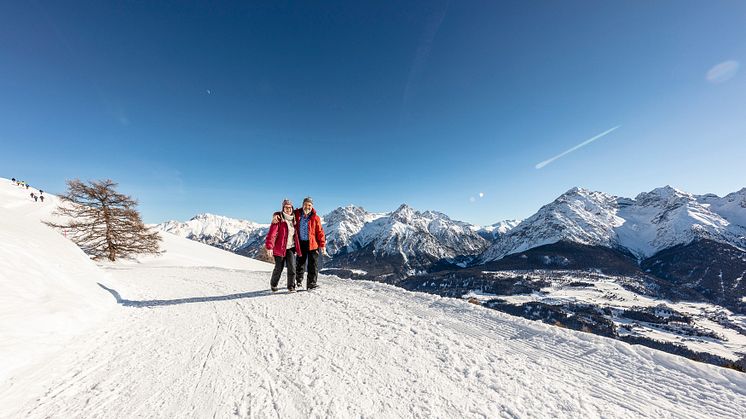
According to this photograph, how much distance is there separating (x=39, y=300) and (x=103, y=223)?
2180 cm

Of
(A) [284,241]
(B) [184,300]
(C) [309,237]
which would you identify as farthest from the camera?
(C) [309,237]

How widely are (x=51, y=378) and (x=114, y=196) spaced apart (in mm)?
25832

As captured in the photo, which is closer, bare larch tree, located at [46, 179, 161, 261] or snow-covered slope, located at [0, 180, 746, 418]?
snow-covered slope, located at [0, 180, 746, 418]

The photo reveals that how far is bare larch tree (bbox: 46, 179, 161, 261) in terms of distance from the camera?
862 inches

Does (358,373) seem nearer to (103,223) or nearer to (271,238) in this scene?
(271,238)

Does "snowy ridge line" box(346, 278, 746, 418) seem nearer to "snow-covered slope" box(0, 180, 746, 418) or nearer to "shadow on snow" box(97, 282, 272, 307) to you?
"snow-covered slope" box(0, 180, 746, 418)

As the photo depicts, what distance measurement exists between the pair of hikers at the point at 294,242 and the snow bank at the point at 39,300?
13.6ft

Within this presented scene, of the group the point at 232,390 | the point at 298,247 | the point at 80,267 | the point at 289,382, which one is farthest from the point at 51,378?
the point at 80,267

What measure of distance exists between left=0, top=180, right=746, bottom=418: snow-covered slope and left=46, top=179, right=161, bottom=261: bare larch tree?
67.0 ft

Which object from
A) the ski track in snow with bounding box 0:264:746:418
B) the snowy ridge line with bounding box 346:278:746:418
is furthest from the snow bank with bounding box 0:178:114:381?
the snowy ridge line with bounding box 346:278:746:418

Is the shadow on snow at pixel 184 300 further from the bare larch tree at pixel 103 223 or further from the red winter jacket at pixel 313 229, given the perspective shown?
the bare larch tree at pixel 103 223

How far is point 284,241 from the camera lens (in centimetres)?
865

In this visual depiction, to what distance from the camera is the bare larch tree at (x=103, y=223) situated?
2191 cm

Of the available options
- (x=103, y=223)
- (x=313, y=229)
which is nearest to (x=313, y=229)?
(x=313, y=229)
